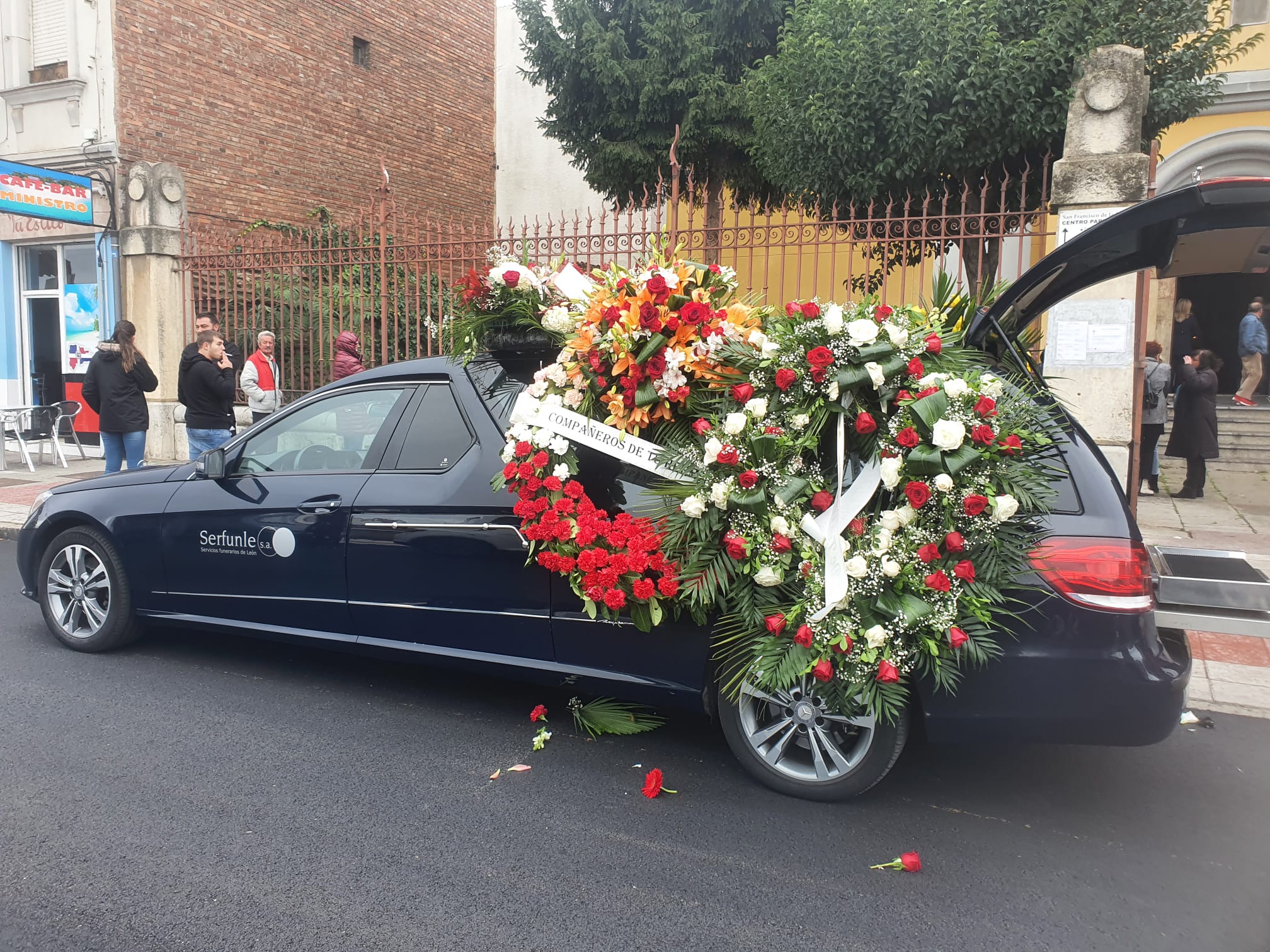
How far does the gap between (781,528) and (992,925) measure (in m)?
1.36

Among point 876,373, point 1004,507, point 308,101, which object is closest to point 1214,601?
point 1004,507

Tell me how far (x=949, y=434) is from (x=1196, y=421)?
9158 millimetres

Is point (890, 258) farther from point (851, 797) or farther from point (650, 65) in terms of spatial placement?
point (851, 797)

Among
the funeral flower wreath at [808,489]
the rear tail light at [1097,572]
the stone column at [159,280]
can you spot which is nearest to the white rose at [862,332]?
the funeral flower wreath at [808,489]

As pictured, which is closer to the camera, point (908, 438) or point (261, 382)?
point (908, 438)

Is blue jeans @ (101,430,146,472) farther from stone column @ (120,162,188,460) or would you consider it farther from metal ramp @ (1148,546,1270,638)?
metal ramp @ (1148,546,1270,638)

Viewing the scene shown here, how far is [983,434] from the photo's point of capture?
3035mm

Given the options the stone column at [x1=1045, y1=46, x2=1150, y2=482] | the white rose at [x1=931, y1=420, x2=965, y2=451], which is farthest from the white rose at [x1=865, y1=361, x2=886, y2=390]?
the stone column at [x1=1045, y1=46, x2=1150, y2=482]

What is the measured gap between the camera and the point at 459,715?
4383 mm

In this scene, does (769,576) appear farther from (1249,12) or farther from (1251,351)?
(1249,12)

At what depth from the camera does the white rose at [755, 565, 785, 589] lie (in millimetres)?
3285

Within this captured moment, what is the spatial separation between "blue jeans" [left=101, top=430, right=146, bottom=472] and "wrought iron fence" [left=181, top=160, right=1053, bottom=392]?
89.6 inches

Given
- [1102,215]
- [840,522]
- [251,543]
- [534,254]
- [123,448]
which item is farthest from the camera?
[123,448]

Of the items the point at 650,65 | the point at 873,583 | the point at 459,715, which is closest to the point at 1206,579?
the point at 873,583
